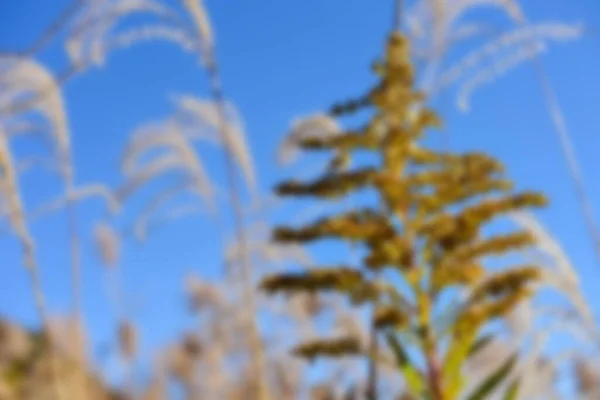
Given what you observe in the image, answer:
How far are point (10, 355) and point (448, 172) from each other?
432 inches

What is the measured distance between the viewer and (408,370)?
74.1 inches

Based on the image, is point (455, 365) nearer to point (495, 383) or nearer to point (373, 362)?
point (495, 383)

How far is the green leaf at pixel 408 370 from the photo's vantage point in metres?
1.88

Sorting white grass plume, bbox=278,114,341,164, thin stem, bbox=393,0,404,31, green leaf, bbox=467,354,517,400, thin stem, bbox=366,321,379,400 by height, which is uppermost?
white grass plume, bbox=278,114,341,164

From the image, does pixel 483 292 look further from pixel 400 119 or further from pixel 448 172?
pixel 400 119

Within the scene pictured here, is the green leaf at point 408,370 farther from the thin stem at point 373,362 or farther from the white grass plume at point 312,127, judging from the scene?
the white grass plume at point 312,127

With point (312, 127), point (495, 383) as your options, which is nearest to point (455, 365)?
point (495, 383)

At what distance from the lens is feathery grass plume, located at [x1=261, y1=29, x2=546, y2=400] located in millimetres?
1954

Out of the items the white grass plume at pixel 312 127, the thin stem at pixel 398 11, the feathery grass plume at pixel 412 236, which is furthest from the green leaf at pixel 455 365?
the white grass plume at pixel 312 127

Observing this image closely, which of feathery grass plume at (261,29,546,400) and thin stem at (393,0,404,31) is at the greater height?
thin stem at (393,0,404,31)

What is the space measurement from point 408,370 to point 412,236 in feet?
1.26

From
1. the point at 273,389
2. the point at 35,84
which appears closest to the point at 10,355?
the point at 273,389

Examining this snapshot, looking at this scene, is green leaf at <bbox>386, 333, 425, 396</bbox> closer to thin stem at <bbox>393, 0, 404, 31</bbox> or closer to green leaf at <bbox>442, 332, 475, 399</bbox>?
green leaf at <bbox>442, 332, 475, 399</bbox>

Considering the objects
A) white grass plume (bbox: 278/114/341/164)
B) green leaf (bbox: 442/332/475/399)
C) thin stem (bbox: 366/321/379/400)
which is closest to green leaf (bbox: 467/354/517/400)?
green leaf (bbox: 442/332/475/399)
